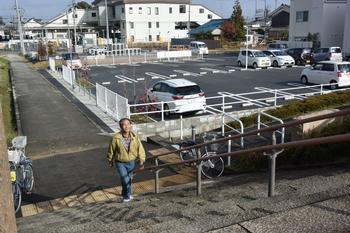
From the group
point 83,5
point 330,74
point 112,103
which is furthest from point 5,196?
point 83,5

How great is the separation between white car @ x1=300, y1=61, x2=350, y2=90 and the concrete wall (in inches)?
318

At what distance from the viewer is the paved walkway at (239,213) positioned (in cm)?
323

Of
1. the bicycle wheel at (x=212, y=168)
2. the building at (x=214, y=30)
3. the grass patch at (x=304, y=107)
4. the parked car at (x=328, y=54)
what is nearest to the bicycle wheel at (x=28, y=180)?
the bicycle wheel at (x=212, y=168)

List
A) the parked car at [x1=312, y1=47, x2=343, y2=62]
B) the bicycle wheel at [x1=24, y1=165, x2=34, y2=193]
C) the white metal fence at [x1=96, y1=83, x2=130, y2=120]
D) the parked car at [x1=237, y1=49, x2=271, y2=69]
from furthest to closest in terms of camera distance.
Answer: the parked car at [x1=312, y1=47, x2=343, y2=62] → the parked car at [x1=237, y1=49, x2=271, y2=69] → the white metal fence at [x1=96, y1=83, x2=130, y2=120] → the bicycle wheel at [x1=24, y1=165, x2=34, y2=193]

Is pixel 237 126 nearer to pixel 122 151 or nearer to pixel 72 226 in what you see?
pixel 122 151

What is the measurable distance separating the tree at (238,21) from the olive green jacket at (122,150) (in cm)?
5724

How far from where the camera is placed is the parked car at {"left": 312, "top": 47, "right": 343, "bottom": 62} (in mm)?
32469

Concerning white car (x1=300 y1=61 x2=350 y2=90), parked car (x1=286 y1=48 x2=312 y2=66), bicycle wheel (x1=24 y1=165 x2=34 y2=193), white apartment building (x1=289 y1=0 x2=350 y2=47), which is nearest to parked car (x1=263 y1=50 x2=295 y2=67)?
parked car (x1=286 y1=48 x2=312 y2=66)

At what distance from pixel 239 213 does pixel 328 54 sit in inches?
1278

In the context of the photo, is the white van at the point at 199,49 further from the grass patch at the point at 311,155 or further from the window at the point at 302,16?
the grass patch at the point at 311,155

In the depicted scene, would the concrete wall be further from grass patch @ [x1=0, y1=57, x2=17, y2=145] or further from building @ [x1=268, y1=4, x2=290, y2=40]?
building @ [x1=268, y1=4, x2=290, y2=40]

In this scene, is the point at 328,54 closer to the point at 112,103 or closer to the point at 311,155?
the point at 112,103

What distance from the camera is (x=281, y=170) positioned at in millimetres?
7340

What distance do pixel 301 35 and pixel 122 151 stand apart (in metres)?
42.5
